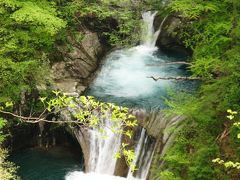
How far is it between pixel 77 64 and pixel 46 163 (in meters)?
4.93

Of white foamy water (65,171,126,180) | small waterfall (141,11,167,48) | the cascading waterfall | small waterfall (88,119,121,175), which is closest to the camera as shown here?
the cascading waterfall

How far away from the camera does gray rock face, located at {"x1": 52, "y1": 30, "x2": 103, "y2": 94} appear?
1656 centimetres

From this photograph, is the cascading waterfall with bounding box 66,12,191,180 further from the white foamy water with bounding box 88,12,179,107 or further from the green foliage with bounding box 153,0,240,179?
the green foliage with bounding box 153,0,240,179

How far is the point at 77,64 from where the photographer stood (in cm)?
1759

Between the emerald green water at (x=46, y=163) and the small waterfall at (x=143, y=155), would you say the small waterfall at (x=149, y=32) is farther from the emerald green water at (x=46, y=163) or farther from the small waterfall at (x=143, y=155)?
the small waterfall at (x=143, y=155)

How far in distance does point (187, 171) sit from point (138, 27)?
10805mm

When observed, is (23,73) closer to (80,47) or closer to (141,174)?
(80,47)

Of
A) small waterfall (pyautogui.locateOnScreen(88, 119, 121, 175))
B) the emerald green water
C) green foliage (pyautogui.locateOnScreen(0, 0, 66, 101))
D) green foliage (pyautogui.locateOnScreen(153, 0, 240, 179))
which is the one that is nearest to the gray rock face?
green foliage (pyautogui.locateOnScreen(0, 0, 66, 101))

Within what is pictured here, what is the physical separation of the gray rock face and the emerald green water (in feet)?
9.00

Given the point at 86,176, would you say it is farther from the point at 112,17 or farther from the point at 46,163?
the point at 112,17

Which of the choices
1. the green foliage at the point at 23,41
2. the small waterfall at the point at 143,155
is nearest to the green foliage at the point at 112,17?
the green foliage at the point at 23,41

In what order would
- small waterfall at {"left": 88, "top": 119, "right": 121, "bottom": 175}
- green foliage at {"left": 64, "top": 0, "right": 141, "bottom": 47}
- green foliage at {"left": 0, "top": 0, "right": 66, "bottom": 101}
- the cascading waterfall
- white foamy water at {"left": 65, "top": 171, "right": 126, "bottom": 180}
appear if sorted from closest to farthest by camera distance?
the cascading waterfall < green foliage at {"left": 0, "top": 0, "right": 66, "bottom": 101} < white foamy water at {"left": 65, "top": 171, "right": 126, "bottom": 180} < small waterfall at {"left": 88, "top": 119, "right": 121, "bottom": 175} < green foliage at {"left": 64, "top": 0, "right": 141, "bottom": 47}

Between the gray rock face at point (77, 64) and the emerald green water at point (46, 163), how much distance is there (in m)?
2.74

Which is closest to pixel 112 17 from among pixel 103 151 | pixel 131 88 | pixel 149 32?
pixel 149 32
